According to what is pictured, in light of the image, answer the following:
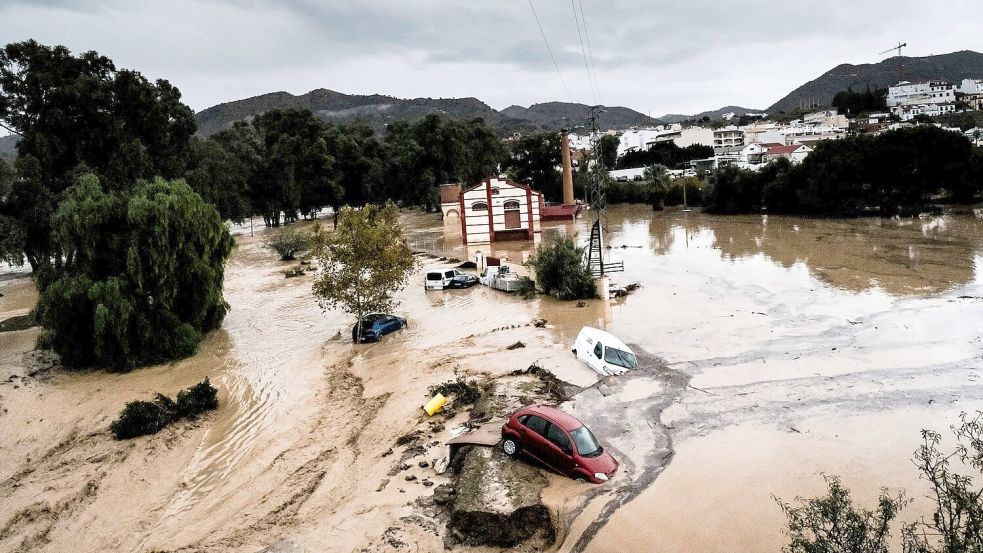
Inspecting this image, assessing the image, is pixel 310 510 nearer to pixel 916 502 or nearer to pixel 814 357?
pixel 916 502

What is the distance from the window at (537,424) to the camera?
37.4ft

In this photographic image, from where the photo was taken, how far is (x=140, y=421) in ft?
53.6

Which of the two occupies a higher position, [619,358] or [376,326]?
[376,326]

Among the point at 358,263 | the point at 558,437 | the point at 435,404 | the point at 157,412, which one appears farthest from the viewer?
the point at 358,263

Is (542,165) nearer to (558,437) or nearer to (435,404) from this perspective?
(435,404)

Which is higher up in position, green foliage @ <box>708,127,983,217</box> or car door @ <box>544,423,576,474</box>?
green foliage @ <box>708,127,983,217</box>

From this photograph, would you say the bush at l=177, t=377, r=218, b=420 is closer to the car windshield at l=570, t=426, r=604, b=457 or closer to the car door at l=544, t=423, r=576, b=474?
the car door at l=544, t=423, r=576, b=474

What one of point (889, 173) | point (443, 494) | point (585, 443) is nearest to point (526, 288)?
point (585, 443)

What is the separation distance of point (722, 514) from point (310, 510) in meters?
7.70

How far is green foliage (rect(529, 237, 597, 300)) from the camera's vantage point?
29.0 meters

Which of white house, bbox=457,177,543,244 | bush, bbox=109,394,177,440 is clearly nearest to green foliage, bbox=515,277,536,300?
bush, bbox=109,394,177,440

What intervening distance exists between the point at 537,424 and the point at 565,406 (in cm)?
330

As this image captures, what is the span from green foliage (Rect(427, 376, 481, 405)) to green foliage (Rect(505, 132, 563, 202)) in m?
80.1

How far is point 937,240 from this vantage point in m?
40.3
